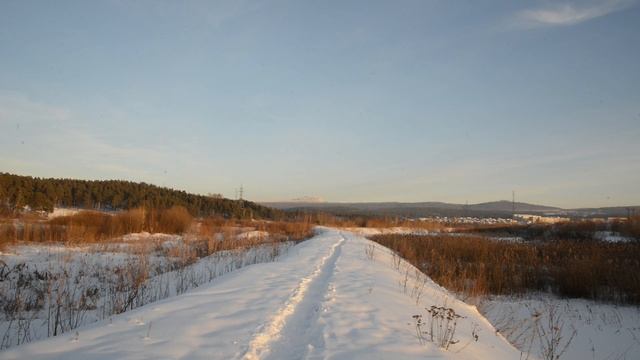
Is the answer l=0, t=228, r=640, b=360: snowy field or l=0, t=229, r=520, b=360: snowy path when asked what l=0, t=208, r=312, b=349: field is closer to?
l=0, t=228, r=640, b=360: snowy field

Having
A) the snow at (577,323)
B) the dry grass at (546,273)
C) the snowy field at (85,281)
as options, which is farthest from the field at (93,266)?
the snow at (577,323)

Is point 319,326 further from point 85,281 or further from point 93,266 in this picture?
point 93,266

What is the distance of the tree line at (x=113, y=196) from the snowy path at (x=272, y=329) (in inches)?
1030

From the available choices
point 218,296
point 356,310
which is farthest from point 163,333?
point 356,310

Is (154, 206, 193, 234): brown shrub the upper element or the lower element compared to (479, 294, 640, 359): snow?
upper

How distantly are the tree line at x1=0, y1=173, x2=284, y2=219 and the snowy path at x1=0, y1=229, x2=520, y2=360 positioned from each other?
2615 centimetres

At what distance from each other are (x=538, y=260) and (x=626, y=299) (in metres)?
4.29

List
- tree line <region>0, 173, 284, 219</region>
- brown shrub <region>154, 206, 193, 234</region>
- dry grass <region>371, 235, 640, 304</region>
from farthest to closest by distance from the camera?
1. tree line <region>0, 173, 284, 219</region>
2. brown shrub <region>154, 206, 193, 234</region>
3. dry grass <region>371, 235, 640, 304</region>

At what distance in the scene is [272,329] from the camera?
4387 millimetres

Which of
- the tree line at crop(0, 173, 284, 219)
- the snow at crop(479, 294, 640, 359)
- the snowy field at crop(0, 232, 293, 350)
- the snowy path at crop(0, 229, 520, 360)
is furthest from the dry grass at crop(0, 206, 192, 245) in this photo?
the snow at crop(479, 294, 640, 359)

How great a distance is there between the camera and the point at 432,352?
166 inches

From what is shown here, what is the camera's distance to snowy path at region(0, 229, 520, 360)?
144 inches

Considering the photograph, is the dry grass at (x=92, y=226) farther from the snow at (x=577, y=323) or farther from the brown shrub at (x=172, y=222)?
the snow at (x=577, y=323)

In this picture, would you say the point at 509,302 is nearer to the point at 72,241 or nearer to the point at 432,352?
the point at 432,352
